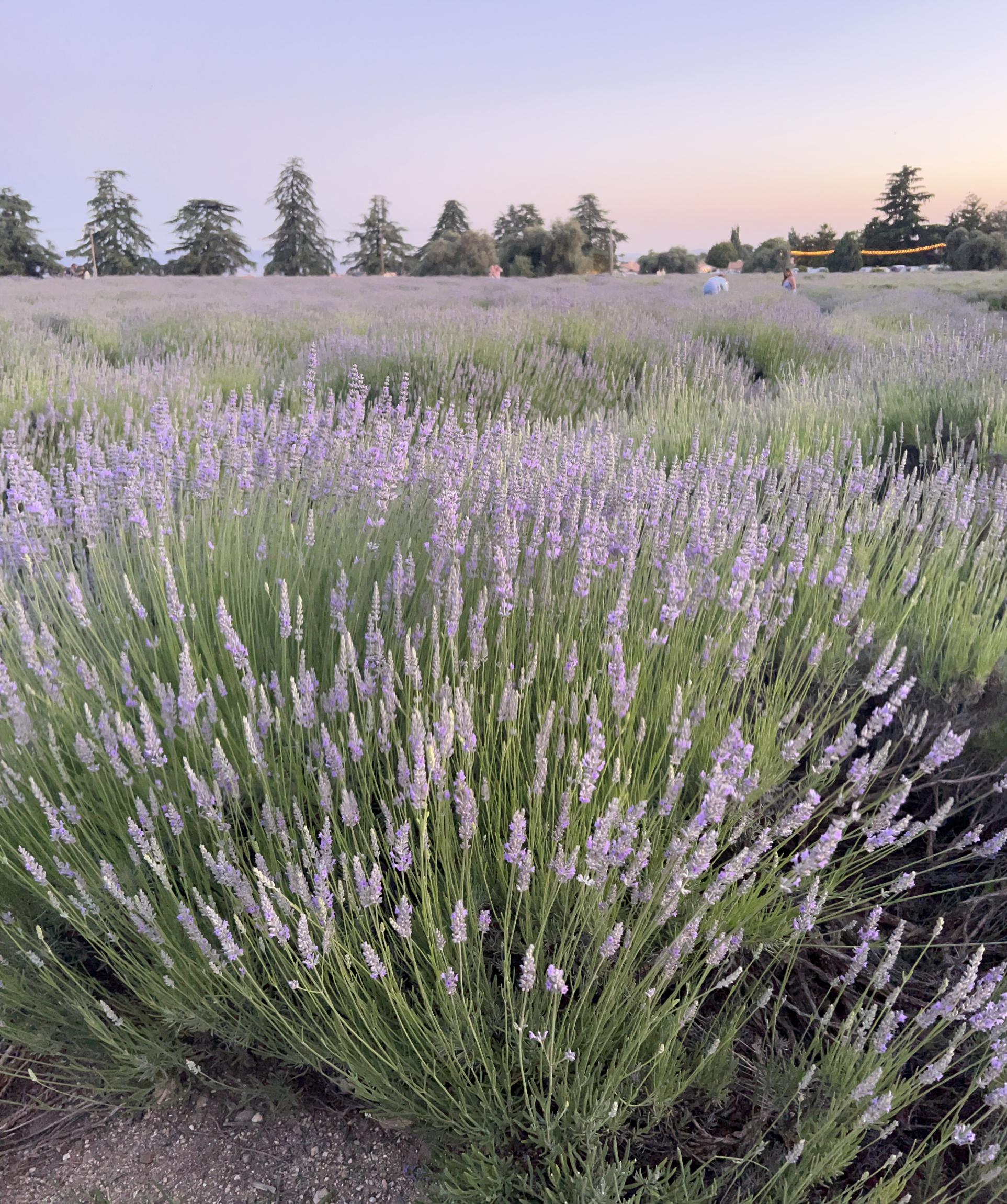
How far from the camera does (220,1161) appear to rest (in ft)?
5.18

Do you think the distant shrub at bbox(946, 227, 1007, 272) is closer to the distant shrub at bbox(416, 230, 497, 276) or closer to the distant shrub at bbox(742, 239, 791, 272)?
the distant shrub at bbox(742, 239, 791, 272)

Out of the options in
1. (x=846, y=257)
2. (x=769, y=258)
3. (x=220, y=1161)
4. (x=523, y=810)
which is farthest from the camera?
(x=846, y=257)

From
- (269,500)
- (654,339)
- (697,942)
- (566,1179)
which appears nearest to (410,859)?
(566,1179)

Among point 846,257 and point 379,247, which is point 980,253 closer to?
point 846,257

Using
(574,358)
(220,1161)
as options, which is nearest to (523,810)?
(220,1161)

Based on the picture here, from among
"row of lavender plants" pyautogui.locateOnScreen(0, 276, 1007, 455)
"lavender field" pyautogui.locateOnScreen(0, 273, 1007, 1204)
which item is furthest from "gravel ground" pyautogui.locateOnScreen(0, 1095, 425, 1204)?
"row of lavender plants" pyautogui.locateOnScreen(0, 276, 1007, 455)

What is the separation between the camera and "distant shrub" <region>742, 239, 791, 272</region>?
41031 millimetres

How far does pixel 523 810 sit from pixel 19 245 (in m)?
53.8

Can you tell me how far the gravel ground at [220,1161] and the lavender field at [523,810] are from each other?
0.34 ft

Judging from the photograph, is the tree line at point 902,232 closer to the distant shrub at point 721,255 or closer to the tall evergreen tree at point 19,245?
the distant shrub at point 721,255

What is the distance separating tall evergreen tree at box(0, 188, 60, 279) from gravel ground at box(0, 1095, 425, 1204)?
49.4 meters

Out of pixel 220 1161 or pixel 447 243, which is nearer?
pixel 220 1161

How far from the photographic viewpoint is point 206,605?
2.09 metres

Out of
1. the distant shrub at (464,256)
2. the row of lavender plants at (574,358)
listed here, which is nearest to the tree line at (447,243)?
the distant shrub at (464,256)
